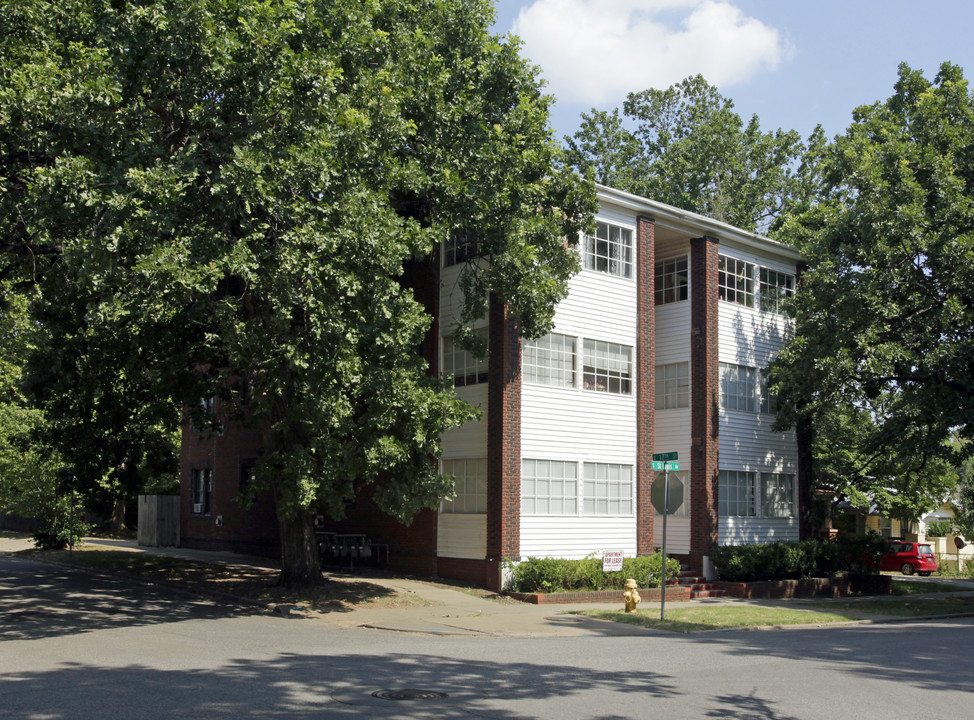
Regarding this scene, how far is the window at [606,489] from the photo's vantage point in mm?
24359

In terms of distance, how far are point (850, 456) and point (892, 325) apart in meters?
9.22

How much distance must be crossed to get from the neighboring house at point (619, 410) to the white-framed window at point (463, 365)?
0.04 meters

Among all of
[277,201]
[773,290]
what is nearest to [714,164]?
[773,290]

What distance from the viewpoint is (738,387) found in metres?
28.4

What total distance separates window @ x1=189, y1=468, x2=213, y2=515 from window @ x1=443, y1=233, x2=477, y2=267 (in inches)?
559

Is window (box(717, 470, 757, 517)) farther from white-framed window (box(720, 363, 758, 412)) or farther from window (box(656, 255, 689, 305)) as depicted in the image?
window (box(656, 255, 689, 305))

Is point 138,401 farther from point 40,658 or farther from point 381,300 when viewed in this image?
point 40,658

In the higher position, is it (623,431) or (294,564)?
(623,431)

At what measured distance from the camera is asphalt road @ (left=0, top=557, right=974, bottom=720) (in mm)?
8969

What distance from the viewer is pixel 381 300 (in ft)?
51.7

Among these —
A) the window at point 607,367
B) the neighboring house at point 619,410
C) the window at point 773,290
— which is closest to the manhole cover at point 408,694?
the neighboring house at point 619,410

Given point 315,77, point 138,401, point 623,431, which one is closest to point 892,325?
point 623,431

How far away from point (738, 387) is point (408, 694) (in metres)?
20.8

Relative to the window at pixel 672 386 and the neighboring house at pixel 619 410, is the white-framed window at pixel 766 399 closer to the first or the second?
the neighboring house at pixel 619 410
